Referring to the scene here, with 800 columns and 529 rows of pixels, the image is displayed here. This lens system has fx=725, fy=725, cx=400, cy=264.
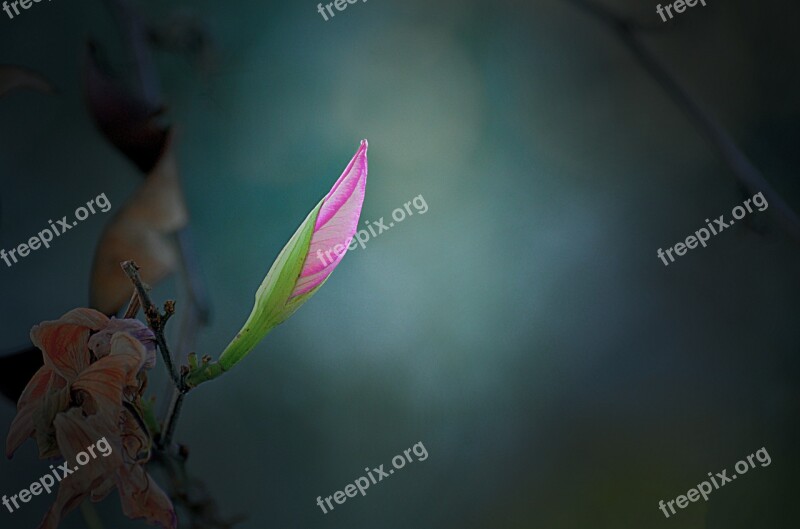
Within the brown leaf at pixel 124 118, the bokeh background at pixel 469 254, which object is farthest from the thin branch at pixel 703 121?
the brown leaf at pixel 124 118

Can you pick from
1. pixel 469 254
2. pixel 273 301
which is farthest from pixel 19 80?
pixel 469 254

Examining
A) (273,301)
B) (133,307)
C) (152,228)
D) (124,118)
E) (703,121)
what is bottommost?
(703,121)

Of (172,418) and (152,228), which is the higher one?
(152,228)

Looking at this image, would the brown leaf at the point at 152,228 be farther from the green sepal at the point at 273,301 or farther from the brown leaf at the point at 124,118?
the green sepal at the point at 273,301

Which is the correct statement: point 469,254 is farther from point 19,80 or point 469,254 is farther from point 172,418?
point 19,80

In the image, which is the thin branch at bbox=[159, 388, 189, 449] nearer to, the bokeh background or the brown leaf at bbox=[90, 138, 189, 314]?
the bokeh background

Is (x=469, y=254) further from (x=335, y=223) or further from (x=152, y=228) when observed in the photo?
(x=152, y=228)

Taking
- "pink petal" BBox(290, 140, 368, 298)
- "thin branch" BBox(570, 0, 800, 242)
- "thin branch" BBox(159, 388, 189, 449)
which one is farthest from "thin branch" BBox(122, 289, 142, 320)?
"thin branch" BBox(570, 0, 800, 242)
